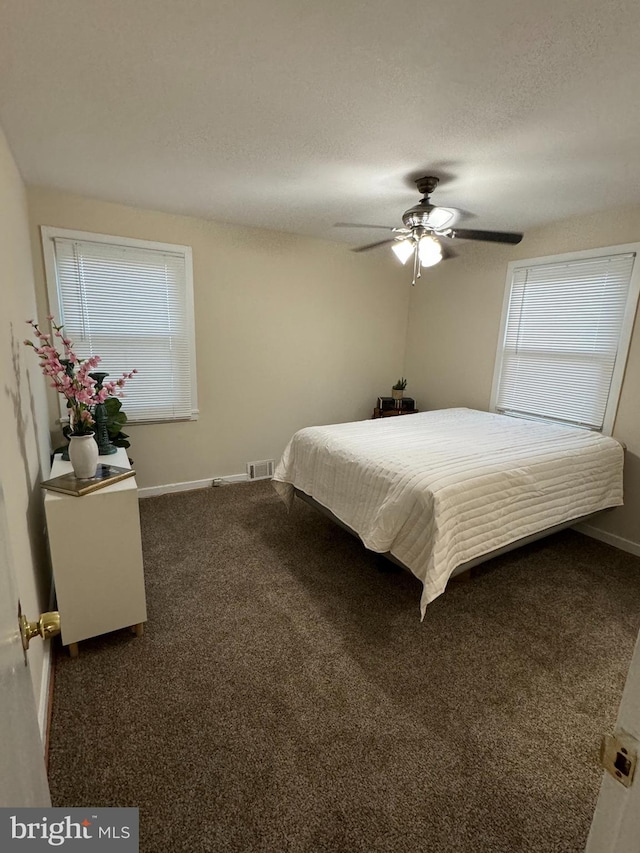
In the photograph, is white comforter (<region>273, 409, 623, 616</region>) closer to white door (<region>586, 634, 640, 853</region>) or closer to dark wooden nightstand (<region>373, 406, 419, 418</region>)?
dark wooden nightstand (<region>373, 406, 419, 418</region>)

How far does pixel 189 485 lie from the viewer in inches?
146

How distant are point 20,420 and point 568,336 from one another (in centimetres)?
368

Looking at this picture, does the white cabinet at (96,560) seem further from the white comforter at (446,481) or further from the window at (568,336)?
the window at (568,336)

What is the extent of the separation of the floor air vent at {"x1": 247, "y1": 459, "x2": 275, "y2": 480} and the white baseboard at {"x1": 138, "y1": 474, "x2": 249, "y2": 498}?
6cm

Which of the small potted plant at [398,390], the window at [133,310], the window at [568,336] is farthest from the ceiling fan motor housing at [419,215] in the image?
the small potted plant at [398,390]

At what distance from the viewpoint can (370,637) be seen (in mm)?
1974

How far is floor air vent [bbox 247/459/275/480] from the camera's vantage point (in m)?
4.01

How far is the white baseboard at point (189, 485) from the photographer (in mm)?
3543

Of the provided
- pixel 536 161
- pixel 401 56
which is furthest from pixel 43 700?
pixel 536 161

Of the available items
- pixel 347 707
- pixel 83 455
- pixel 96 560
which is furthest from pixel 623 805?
pixel 83 455

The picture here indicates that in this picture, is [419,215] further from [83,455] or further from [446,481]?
[83,455]

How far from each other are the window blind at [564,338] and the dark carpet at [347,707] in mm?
1339

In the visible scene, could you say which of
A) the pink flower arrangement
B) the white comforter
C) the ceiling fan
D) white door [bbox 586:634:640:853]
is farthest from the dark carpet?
the ceiling fan

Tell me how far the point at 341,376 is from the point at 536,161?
8.43 ft
